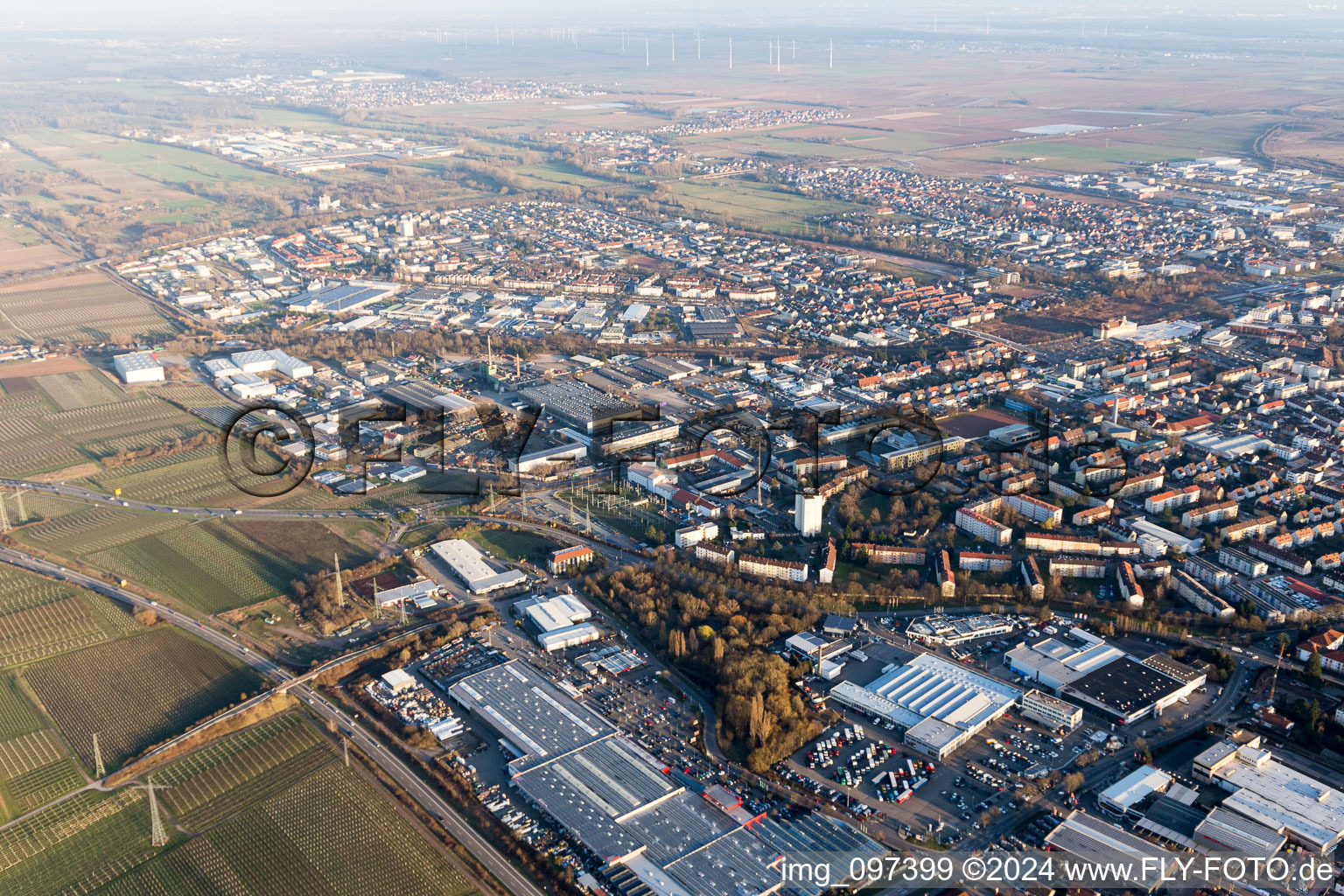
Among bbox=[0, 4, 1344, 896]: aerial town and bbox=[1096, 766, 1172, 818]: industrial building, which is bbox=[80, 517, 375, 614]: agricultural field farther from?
bbox=[1096, 766, 1172, 818]: industrial building

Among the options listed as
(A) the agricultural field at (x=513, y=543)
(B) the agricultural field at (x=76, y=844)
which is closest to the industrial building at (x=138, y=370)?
(A) the agricultural field at (x=513, y=543)

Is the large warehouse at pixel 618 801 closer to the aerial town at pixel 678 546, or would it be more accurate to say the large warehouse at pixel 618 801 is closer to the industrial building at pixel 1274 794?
the aerial town at pixel 678 546

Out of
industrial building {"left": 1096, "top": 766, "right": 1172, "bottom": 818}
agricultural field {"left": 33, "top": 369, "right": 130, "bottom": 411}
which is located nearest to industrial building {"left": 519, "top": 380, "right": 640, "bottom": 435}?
agricultural field {"left": 33, "top": 369, "right": 130, "bottom": 411}

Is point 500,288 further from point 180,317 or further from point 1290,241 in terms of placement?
point 1290,241

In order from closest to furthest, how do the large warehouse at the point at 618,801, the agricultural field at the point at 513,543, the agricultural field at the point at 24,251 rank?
1. the large warehouse at the point at 618,801
2. the agricultural field at the point at 513,543
3. the agricultural field at the point at 24,251

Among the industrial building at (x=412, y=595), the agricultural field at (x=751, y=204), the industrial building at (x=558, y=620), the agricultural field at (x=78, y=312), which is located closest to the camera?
the industrial building at (x=558, y=620)

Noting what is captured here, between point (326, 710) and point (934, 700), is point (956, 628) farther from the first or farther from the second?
point (326, 710)

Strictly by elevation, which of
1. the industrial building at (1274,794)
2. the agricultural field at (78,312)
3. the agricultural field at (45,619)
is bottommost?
the industrial building at (1274,794)
